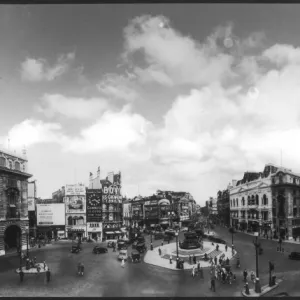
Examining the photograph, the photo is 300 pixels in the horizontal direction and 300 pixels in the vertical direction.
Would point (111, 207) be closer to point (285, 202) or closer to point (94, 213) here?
point (94, 213)

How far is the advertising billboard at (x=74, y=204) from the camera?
46.8 metres

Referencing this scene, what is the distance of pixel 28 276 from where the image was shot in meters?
22.3

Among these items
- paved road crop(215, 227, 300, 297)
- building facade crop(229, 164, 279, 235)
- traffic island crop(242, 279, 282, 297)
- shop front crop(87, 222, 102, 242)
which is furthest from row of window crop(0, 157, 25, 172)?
building facade crop(229, 164, 279, 235)

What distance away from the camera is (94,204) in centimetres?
4753

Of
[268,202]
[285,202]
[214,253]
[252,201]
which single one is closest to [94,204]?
[214,253]

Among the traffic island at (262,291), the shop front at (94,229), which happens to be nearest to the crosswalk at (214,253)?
the traffic island at (262,291)

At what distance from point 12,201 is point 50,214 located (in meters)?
11.8

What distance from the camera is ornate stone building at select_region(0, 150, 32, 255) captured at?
32.6 metres

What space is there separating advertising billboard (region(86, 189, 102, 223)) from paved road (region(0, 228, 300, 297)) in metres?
19.1

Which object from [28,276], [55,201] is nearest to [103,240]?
[55,201]

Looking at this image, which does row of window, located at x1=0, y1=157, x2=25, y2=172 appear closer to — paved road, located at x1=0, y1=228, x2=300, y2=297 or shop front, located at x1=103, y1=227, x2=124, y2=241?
paved road, located at x1=0, y1=228, x2=300, y2=297

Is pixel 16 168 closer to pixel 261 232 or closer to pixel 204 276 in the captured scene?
pixel 204 276

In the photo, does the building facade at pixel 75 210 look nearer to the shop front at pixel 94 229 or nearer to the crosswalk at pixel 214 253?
the shop front at pixel 94 229

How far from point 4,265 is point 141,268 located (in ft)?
42.4
